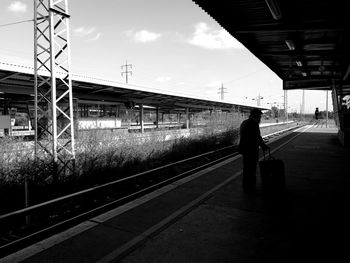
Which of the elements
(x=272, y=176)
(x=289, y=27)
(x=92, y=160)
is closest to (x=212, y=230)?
(x=272, y=176)

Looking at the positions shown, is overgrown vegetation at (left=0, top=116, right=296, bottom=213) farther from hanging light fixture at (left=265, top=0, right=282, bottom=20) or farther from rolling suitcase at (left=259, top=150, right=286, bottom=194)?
hanging light fixture at (left=265, top=0, right=282, bottom=20)

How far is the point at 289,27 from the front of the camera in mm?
8945

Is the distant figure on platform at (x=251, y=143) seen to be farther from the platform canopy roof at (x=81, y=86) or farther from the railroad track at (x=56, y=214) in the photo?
the platform canopy roof at (x=81, y=86)

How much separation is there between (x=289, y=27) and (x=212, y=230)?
6.64m

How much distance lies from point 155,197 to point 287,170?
5.43 m

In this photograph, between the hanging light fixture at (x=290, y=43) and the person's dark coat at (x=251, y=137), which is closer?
the person's dark coat at (x=251, y=137)

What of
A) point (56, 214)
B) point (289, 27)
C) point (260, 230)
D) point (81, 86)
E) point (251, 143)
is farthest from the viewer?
point (81, 86)

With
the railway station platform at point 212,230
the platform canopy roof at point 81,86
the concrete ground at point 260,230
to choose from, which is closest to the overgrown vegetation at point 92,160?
the railway station platform at point 212,230

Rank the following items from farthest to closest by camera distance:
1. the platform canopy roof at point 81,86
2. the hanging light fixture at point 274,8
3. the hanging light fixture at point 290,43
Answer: the platform canopy roof at point 81,86 → the hanging light fixture at point 290,43 → the hanging light fixture at point 274,8

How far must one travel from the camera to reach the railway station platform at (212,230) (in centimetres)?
410

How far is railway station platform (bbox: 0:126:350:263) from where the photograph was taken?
4098 millimetres

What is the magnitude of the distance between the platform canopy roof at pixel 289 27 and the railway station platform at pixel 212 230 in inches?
Answer: 177

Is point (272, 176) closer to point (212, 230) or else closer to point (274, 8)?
point (212, 230)

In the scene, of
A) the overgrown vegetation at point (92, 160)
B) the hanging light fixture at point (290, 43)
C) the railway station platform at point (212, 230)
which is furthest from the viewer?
the hanging light fixture at point (290, 43)
